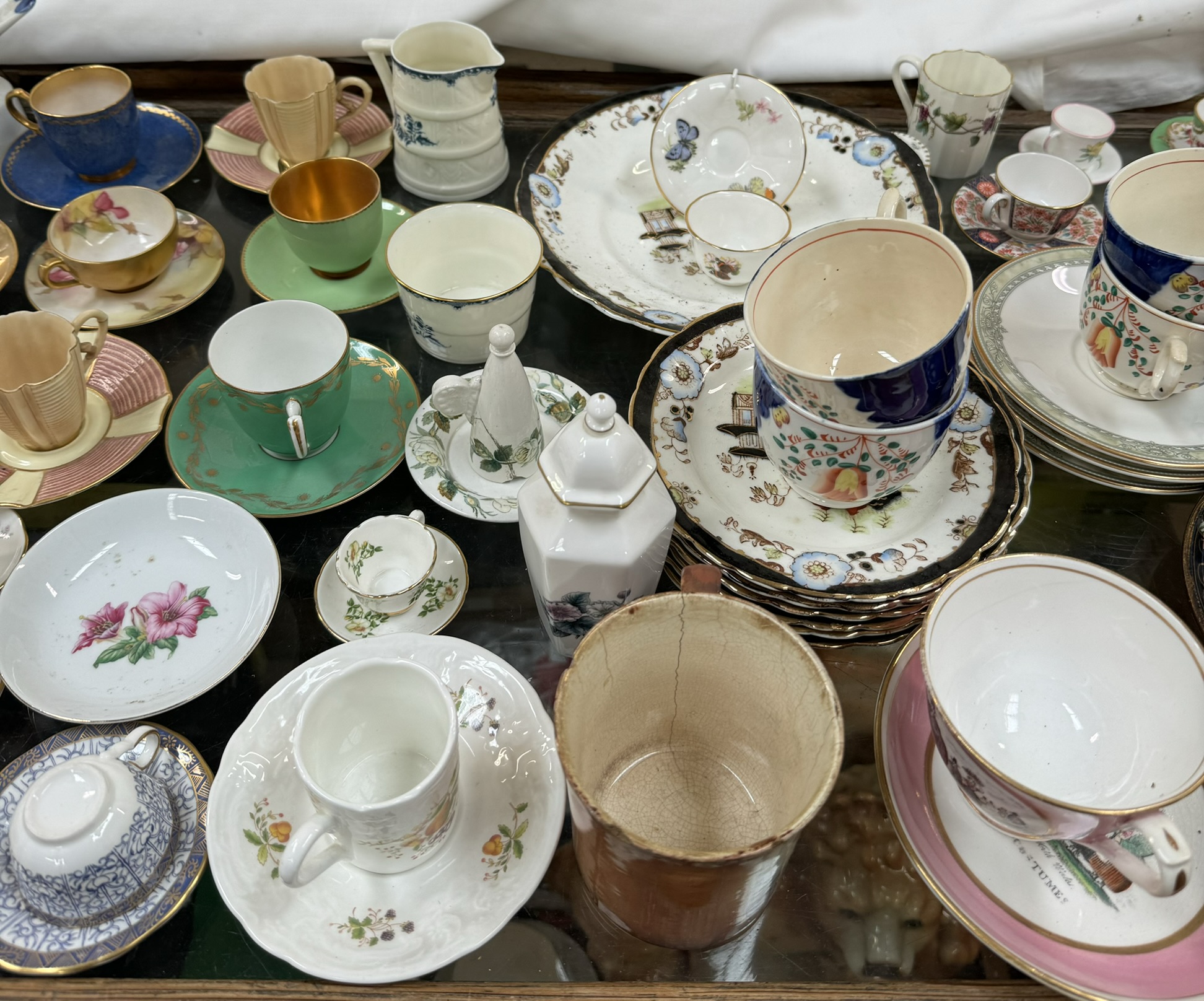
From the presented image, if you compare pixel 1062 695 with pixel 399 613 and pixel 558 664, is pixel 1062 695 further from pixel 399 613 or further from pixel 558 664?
pixel 399 613

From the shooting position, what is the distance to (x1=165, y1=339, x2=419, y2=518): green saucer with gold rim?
85 centimetres

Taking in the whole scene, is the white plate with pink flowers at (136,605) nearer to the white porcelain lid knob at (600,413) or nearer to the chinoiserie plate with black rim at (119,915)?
the chinoiserie plate with black rim at (119,915)

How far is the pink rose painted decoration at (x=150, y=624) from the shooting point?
768mm

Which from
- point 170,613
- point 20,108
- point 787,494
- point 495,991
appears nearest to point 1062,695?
point 787,494

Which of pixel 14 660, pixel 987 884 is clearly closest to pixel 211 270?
pixel 14 660

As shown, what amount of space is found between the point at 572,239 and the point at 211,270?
0.42m

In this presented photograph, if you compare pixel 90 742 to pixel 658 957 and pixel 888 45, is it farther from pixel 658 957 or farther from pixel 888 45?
pixel 888 45

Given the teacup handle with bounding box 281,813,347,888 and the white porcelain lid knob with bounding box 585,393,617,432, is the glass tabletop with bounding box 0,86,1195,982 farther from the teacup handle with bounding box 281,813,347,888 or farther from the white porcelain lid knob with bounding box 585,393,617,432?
the white porcelain lid knob with bounding box 585,393,617,432

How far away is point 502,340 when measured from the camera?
0.77m

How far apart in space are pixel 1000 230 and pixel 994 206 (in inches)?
1.3

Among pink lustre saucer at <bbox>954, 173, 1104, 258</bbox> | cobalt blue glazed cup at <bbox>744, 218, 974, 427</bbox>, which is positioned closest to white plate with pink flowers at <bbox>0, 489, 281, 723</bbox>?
cobalt blue glazed cup at <bbox>744, 218, 974, 427</bbox>

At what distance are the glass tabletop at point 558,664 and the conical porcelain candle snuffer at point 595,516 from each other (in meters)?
0.13

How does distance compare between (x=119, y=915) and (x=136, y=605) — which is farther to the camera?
(x=136, y=605)

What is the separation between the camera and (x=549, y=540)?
66 centimetres
